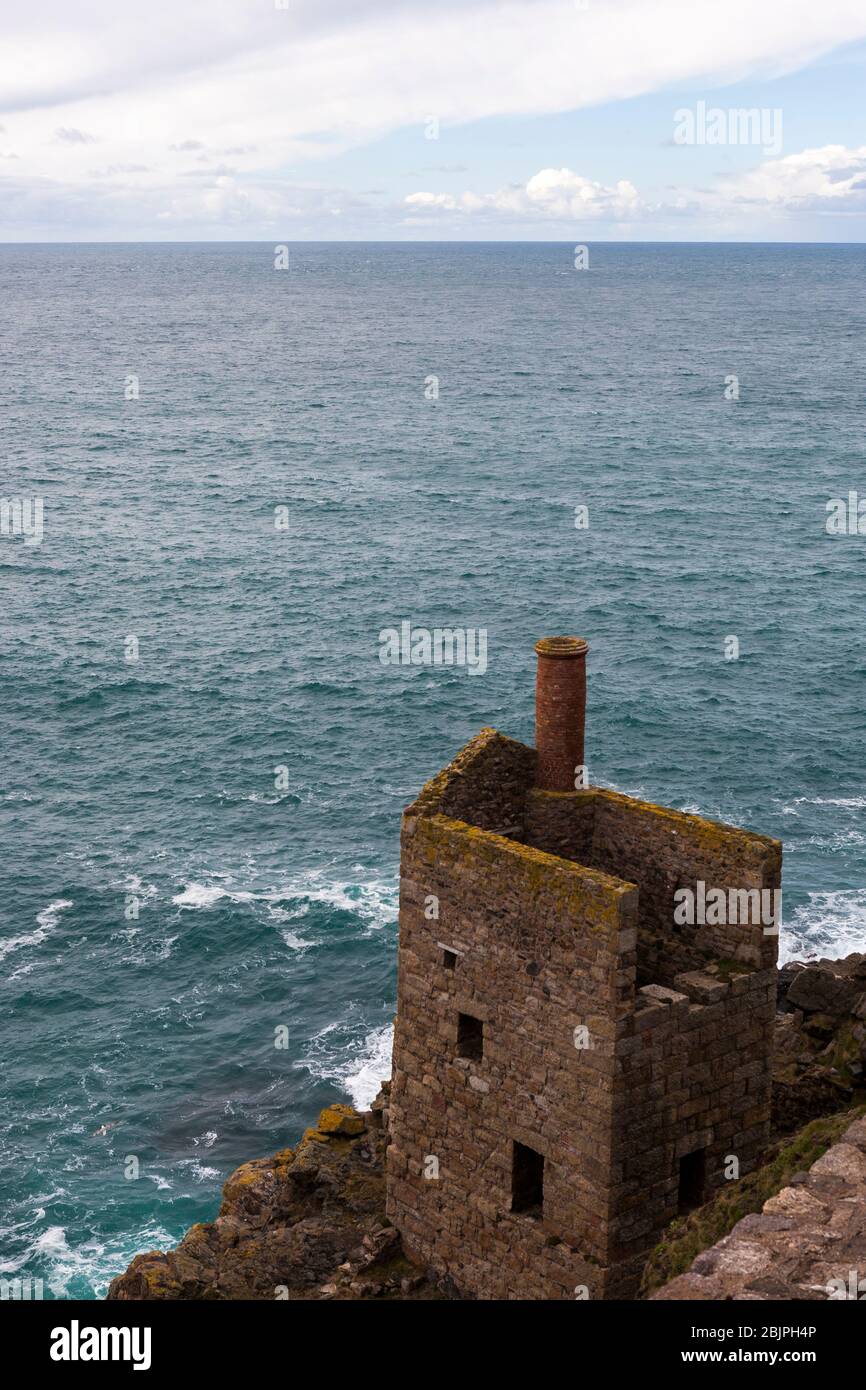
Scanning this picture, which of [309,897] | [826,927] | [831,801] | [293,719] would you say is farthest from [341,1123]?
[293,719]

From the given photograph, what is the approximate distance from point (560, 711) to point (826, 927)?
2959cm

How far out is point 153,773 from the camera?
72.1 meters

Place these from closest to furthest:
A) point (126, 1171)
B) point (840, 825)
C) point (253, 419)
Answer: point (126, 1171) → point (840, 825) → point (253, 419)

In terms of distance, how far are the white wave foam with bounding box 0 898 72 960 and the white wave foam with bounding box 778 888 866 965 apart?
1085 inches

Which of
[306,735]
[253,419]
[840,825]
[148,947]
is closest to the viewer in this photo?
[148,947]

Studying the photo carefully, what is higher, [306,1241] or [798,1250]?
[798,1250]

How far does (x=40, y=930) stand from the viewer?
5856 cm

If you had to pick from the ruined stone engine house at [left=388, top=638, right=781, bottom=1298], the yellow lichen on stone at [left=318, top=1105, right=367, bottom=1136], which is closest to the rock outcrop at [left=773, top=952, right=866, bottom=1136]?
the ruined stone engine house at [left=388, top=638, right=781, bottom=1298]

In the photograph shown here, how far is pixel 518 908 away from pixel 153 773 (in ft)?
158

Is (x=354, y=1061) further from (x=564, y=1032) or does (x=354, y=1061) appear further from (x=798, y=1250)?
(x=798, y=1250)

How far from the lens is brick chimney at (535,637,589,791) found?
30.5m

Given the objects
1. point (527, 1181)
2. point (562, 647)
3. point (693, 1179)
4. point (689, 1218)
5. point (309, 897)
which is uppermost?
point (562, 647)

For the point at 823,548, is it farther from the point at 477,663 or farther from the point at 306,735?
the point at 306,735
